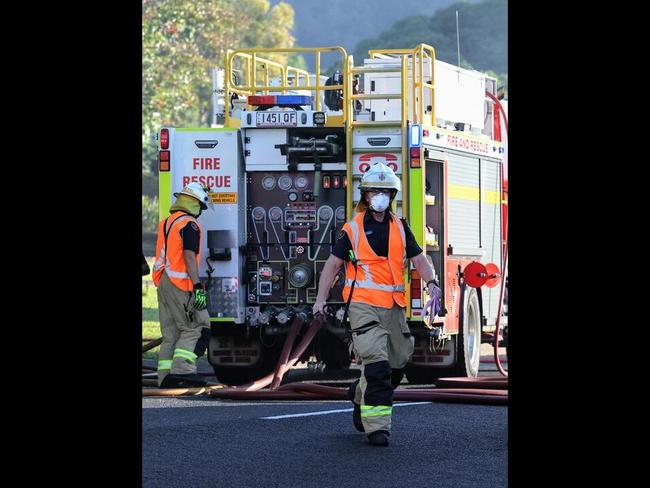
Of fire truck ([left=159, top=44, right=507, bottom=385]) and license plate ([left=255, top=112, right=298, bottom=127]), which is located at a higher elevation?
license plate ([left=255, top=112, right=298, bottom=127])

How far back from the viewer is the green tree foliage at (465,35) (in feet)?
355

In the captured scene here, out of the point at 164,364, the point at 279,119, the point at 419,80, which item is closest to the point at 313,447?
the point at 164,364

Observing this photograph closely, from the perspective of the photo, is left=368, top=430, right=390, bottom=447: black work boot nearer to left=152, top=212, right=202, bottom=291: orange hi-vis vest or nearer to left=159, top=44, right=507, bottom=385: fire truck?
left=159, top=44, right=507, bottom=385: fire truck

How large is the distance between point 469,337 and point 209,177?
10.7 ft

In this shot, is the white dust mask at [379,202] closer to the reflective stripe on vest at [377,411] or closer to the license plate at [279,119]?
the reflective stripe on vest at [377,411]

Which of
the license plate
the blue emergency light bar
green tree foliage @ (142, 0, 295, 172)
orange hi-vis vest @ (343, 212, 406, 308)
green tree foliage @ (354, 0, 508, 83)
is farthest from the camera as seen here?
green tree foliage @ (354, 0, 508, 83)

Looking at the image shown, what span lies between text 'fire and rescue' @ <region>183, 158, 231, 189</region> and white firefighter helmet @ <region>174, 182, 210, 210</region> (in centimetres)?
32

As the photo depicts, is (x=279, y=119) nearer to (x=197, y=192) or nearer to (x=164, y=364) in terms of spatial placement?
(x=197, y=192)

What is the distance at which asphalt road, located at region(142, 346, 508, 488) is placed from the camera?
9.04m

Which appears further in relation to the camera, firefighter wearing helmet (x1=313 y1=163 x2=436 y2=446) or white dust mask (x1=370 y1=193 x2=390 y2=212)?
white dust mask (x1=370 y1=193 x2=390 y2=212)

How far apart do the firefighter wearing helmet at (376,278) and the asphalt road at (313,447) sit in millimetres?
536

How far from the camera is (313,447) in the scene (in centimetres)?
1048

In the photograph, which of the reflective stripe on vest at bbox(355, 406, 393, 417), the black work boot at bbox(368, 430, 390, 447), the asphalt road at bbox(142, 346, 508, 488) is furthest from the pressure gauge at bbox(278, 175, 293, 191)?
the black work boot at bbox(368, 430, 390, 447)
